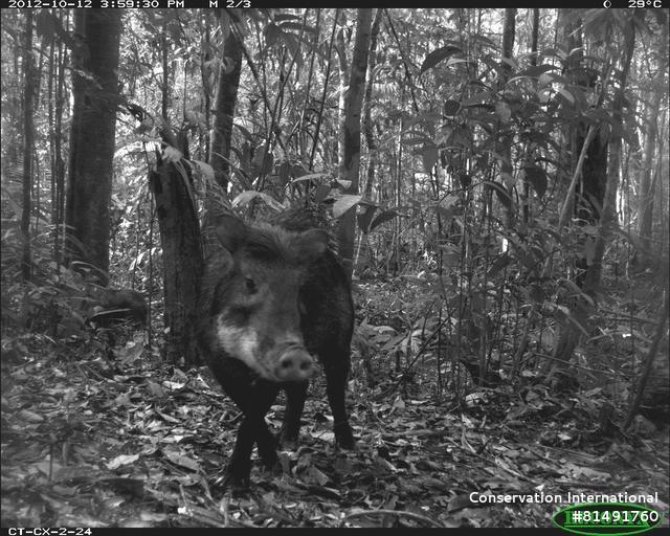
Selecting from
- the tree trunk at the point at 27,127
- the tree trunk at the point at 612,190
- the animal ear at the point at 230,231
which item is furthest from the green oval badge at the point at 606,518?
the tree trunk at the point at 27,127

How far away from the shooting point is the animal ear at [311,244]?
4.42 metres

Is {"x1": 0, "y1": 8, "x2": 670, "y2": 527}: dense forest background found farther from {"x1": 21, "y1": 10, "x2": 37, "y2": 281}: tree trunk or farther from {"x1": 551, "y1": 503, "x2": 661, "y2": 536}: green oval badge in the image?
{"x1": 551, "y1": 503, "x2": 661, "y2": 536}: green oval badge

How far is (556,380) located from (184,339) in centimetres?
349

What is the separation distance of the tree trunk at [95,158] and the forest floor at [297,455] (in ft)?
4.82

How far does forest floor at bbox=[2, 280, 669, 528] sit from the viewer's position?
341 cm

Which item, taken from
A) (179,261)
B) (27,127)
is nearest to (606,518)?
(27,127)

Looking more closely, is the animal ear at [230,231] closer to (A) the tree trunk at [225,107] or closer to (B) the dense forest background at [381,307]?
(B) the dense forest background at [381,307]

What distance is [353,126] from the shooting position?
6.18m

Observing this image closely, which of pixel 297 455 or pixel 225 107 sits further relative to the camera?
pixel 225 107

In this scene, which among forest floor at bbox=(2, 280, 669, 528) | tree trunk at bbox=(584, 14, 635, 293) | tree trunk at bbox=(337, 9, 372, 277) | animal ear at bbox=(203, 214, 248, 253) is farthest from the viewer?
tree trunk at bbox=(337, 9, 372, 277)

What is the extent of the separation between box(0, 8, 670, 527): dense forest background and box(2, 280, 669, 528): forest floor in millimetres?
19

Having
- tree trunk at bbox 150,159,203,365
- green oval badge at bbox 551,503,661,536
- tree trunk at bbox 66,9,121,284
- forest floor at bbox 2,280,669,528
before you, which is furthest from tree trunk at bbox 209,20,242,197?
green oval badge at bbox 551,503,661,536

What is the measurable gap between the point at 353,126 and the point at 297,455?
120 inches

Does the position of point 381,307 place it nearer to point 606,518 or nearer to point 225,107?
point 225,107
